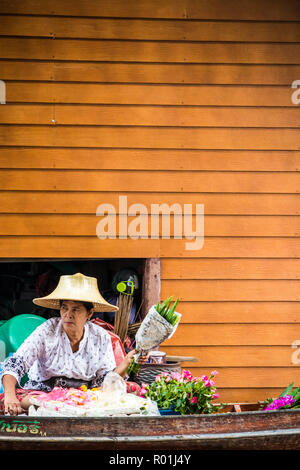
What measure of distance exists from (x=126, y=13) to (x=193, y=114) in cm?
125

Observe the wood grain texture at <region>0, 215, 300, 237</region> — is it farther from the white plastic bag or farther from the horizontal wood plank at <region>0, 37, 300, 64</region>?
the white plastic bag

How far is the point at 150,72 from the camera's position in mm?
5789

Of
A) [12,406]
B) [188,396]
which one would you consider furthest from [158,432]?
[12,406]

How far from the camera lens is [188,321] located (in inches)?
224

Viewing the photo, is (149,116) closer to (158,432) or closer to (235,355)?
(235,355)

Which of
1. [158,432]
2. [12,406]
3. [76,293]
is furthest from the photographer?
[76,293]

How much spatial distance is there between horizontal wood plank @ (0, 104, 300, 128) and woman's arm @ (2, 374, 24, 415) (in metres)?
2.68

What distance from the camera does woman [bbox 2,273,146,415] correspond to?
4.54 meters

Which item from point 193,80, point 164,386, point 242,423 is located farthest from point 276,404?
point 193,80

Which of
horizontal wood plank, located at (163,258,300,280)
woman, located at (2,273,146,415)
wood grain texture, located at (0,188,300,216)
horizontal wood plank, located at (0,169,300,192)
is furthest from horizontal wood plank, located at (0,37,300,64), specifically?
woman, located at (2,273,146,415)

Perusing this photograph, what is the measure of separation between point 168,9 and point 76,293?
315 cm

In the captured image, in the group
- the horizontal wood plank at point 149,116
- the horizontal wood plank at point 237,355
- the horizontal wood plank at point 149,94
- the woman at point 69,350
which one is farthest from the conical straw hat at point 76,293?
the horizontal wood plank at point 149,94
